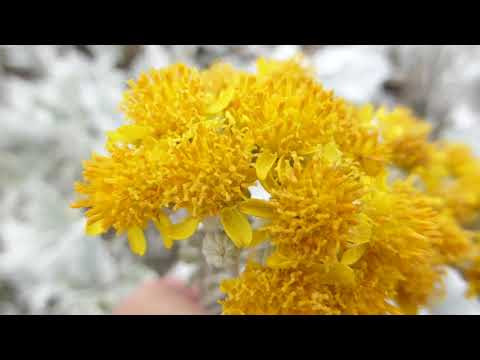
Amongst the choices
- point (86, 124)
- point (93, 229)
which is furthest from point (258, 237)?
point (86, 124)

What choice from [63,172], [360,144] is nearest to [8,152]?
[63,172]

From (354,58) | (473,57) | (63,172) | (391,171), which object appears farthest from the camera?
(473,57)

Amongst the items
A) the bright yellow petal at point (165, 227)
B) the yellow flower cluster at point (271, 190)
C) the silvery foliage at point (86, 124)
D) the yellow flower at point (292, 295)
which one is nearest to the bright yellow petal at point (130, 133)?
the yellow flower cluster at point (271, 190)

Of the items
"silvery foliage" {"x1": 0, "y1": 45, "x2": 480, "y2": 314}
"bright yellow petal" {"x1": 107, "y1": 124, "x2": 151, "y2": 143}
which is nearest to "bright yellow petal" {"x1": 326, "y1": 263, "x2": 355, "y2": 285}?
"bright yellow petal" {"x1": 107, "y1": 124, "x2": 151, "y2": 143}

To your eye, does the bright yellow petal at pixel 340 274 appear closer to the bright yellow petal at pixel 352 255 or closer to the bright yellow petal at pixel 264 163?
the bright yellow petal at pixel 352 255

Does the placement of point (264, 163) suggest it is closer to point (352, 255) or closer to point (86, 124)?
point (352, 255)

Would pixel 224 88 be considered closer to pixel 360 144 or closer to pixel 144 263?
pixel 360 144
